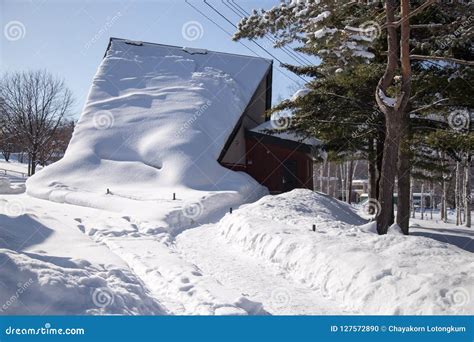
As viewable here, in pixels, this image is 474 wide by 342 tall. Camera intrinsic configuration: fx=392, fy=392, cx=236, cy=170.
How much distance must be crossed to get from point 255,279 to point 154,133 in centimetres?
1488

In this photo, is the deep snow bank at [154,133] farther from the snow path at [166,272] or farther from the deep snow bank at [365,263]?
the deep snow bank at [365,263]

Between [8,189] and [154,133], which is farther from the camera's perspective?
[154,133]

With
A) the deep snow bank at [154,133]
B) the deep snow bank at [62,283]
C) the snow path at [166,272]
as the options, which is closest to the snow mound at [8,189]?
the deep snow bank at [154,133]

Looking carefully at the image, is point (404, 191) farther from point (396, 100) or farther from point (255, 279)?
point (255, 279)

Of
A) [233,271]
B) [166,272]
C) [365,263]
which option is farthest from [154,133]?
[365,263]

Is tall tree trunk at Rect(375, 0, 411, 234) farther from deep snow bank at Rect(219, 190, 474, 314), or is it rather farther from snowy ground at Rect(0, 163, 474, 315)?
deep snow bank at Rect(219, 190, 474, 314)

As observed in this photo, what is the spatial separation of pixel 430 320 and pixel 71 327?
420 centimetres

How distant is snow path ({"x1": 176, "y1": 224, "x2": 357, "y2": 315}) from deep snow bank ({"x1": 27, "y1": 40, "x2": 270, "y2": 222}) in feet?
10.1

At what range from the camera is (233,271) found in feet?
25.5

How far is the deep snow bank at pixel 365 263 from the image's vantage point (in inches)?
209

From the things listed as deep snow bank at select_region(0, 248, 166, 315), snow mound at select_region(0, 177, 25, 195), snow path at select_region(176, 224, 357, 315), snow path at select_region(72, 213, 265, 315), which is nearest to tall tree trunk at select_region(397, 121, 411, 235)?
snow path at select_region(176, 224, 357, 315)

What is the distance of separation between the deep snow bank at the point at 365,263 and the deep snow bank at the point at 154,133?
4.45 m

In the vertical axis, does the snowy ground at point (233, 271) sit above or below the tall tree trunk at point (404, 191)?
below

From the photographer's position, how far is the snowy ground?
16.0ft
